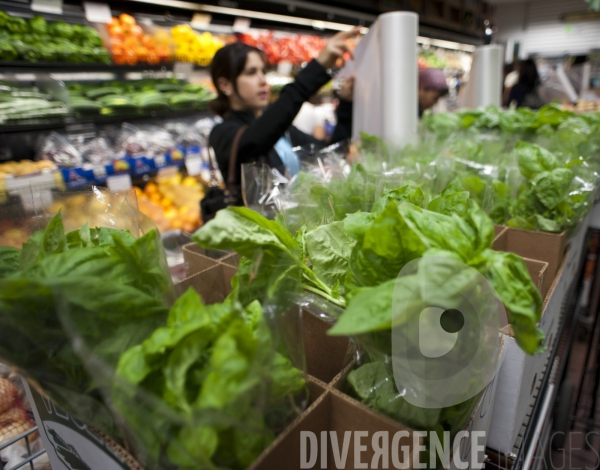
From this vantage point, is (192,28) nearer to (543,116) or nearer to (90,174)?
(90,174)

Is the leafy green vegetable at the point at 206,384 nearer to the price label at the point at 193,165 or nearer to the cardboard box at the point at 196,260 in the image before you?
the cardboard box at the point at 196,260

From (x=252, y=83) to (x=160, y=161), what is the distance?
100 cm

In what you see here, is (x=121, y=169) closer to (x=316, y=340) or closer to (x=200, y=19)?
(x=200, y=19)

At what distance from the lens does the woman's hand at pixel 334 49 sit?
1.70 metres

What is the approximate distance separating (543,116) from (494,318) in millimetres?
1656

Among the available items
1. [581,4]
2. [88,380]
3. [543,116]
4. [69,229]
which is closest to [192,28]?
[543,116]

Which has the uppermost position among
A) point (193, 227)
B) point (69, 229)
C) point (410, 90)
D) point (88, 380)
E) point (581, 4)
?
point (581, 4)

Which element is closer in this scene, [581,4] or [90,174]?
[90,174]

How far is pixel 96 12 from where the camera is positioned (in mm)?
2438

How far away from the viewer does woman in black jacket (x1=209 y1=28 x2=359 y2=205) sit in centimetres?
171

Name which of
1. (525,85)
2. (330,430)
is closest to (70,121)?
(330,430)

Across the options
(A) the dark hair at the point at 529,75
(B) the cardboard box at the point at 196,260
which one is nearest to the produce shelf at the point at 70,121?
(B) the cardboard box at the point at 196,260

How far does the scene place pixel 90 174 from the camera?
2.22 meters

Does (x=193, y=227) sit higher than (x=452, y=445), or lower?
lower
